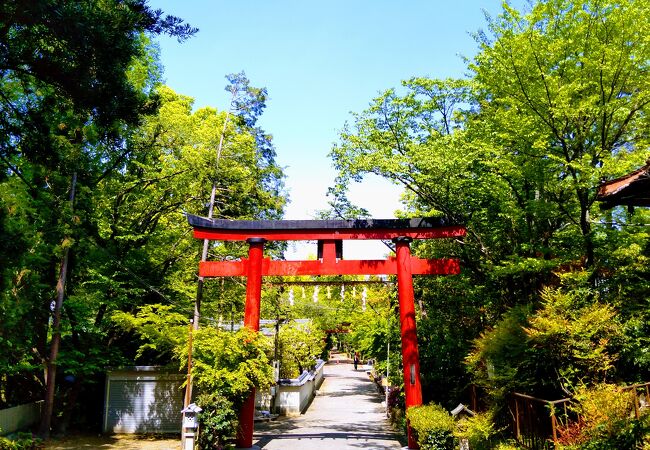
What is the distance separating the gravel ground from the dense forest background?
3.03 feet

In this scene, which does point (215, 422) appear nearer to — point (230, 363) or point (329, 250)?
point (230, 363)

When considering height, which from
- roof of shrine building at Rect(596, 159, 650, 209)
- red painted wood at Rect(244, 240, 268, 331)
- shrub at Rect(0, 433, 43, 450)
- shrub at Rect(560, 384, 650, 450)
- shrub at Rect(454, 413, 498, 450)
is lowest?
shrub at Rect(0, 433, 43, 450)

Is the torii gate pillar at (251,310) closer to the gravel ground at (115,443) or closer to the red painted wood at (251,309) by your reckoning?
the red painted wood at (251,309)

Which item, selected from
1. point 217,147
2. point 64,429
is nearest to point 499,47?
point 217,147

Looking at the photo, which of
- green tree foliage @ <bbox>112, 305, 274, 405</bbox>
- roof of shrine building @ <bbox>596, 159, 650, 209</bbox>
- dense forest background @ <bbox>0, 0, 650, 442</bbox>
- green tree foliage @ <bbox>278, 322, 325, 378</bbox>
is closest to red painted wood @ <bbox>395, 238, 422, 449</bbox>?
dense forest background @ <bbox>0, 0, 650, 442</bbox>

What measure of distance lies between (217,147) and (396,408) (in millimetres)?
13189

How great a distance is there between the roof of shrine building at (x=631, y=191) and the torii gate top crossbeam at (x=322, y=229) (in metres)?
4.77

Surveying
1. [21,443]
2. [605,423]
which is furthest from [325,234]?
[21,443]

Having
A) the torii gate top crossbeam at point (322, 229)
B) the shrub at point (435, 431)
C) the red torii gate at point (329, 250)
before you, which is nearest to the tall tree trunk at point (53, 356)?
the torii gate top crossbeam at point (322, 229)

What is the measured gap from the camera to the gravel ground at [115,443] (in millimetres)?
15094

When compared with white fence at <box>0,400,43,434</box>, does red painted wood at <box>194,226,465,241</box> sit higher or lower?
higher

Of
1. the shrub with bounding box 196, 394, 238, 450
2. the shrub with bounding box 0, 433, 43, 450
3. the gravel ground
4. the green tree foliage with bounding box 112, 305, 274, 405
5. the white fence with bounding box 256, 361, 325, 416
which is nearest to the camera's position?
the shrub with bounding box 0, 433, 43, 450

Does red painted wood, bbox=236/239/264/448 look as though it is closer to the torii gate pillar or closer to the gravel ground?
the torii gate pillar

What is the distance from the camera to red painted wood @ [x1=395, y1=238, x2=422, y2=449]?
1359cm
